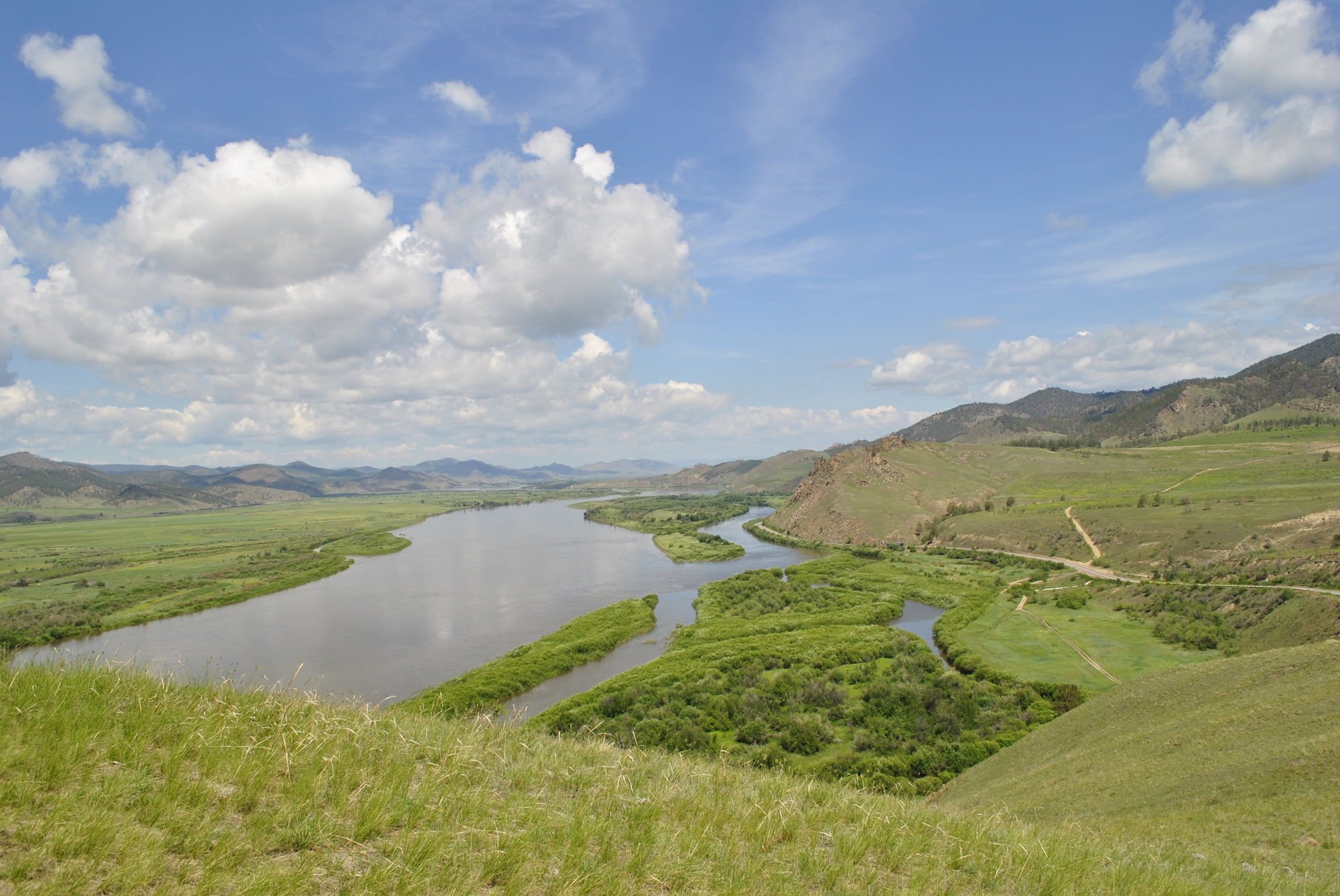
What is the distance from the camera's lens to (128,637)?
173 ft

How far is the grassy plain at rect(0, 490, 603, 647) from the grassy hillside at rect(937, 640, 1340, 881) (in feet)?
97.8

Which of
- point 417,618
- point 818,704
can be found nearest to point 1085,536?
point 818,704

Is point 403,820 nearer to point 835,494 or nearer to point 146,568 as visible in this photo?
point 146,568

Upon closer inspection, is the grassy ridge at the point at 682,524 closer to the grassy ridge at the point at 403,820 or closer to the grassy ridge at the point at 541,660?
the grassy ridge at the point at 541,660

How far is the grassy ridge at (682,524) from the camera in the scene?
96.6 metres

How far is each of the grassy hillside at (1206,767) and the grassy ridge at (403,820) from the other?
4.02 m

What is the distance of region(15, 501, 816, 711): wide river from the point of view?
40.9 metres

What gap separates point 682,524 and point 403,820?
138 metres

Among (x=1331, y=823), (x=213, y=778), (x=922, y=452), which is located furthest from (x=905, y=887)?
(x=922, y=452)

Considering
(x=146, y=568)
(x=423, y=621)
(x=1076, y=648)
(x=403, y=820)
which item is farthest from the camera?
(x=146, y=568)

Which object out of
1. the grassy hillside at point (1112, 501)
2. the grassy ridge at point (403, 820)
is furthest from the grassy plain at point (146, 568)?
the grassy hillside at point (1112, 501)

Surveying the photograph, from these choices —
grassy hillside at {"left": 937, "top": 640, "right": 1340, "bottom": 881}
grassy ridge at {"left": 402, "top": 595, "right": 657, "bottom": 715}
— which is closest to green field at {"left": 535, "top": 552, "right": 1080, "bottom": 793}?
grassy hillside at {"left": 937, "top": 640, "right": 1340, "bottom": 881}

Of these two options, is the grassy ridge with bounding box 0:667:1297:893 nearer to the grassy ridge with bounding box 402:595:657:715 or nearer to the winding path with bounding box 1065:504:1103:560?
the grassy ridge with bounding box 402:595:657:715

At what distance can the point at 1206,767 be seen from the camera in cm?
1612
